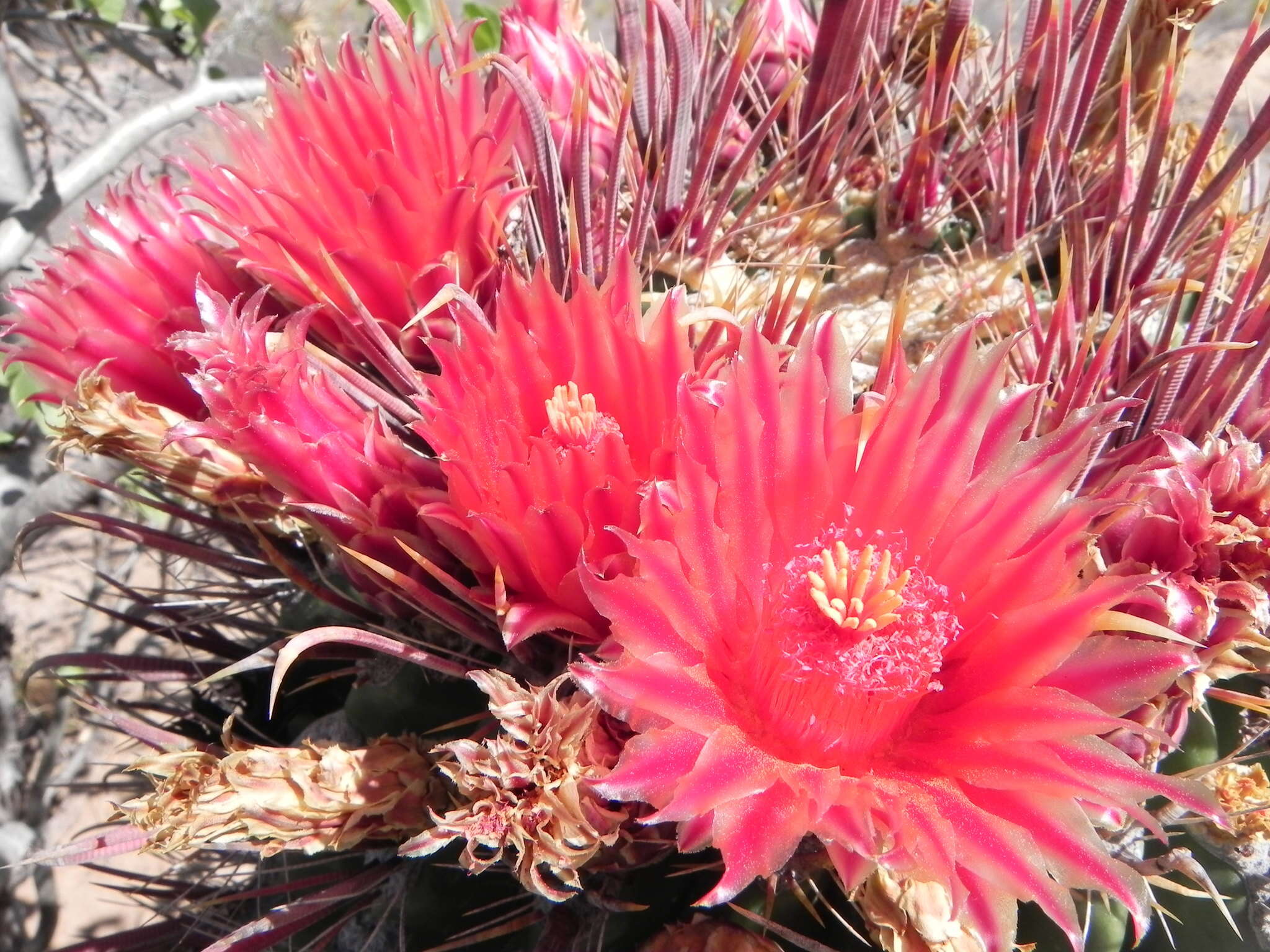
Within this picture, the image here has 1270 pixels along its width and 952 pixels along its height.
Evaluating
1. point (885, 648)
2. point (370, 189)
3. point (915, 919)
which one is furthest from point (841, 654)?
point (370, 189)

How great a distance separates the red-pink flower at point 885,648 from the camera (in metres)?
0.60

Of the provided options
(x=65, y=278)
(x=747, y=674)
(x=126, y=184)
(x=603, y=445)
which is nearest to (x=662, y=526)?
(x=603, y=445)

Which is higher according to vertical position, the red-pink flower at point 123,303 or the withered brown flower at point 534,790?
the red-pink flower at point 123,303

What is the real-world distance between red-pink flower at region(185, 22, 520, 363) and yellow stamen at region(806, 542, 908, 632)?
424mm

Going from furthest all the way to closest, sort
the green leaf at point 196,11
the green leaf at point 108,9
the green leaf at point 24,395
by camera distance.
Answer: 1. the green leaf at point 108,9
2. the green leaf at point 196,11
3. the green leaf at point 24,395

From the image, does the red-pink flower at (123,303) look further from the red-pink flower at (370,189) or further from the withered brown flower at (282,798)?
the withered brown flower at (282,798)

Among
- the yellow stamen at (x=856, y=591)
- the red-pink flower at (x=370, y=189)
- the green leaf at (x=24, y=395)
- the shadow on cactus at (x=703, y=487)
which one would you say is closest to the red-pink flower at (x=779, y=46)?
the shadow on cactus at (x=703, y=487)

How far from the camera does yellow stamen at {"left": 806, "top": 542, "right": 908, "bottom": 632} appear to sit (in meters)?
0.74

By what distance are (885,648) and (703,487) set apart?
221mm

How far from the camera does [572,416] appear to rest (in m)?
0.75

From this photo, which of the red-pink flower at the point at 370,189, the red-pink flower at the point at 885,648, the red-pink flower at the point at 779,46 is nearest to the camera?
the red-pink flower at the point at 885,648

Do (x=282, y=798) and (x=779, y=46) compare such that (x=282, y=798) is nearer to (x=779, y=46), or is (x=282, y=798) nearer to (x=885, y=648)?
(x=885, y=648)

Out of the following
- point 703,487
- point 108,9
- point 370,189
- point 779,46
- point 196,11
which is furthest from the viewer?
point 108,9

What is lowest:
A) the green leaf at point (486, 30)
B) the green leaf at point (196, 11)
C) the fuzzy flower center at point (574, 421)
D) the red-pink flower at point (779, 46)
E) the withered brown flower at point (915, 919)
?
the withered brown flower at point (915, 919)
